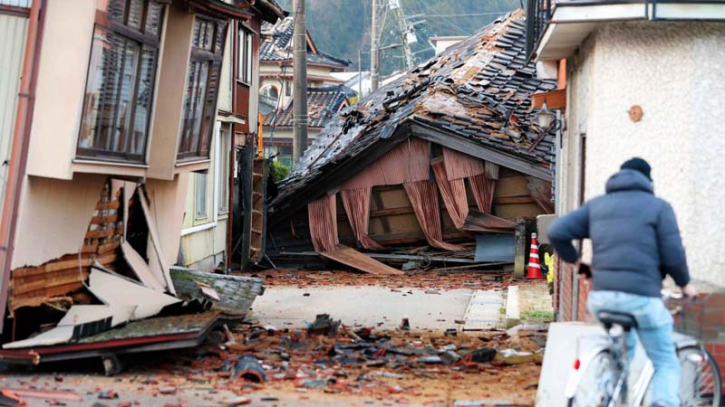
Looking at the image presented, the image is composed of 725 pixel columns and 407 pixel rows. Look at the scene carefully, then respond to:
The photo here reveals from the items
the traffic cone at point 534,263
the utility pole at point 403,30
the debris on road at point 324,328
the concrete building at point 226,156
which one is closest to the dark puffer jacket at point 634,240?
the debris on road at point 324,328

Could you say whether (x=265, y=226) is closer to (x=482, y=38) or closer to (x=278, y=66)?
(x=482, y=38)

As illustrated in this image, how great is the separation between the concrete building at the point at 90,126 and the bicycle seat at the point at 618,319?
5658 millimetres

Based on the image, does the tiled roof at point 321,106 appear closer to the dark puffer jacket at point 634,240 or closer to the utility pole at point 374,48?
the utility pole at point 374,48

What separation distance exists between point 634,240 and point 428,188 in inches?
680

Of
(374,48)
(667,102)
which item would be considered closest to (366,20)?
(374,48)

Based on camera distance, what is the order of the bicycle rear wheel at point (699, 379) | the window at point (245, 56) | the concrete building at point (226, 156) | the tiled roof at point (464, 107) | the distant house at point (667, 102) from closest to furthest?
the bicycle rear wheel at point (699, 379)
the distant house at point (667, 102)
the concrete building at point (226, 156)
the tiled roof at point (464, 107)
the window at point (245, 56)

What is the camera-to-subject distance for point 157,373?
34.2 feet

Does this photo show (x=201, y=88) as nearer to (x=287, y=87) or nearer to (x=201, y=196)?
(x=201, y=196)

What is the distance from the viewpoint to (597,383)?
680 centimetres

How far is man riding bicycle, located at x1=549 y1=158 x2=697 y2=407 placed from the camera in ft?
22.0

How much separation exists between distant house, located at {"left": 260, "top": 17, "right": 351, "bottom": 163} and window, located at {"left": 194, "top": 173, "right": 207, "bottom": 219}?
2786 centimetres

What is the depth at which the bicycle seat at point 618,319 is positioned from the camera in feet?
22.2

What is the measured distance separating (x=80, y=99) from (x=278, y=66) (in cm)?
4517

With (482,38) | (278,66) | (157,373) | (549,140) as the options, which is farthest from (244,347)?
(278,66)
